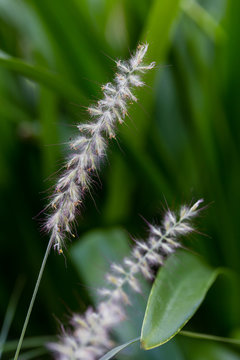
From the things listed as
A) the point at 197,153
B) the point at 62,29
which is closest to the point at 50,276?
the point at 197,153

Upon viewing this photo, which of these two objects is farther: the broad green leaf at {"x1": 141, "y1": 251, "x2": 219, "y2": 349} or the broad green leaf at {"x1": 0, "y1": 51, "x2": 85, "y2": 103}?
the broad green leaf at {"x1": 0, "y1": 51, "x2": 85, "y2": 103}

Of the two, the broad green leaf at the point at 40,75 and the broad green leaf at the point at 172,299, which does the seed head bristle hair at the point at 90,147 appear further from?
the broad green leaf at the point at 40,75

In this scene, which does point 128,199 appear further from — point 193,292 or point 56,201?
point 56,201

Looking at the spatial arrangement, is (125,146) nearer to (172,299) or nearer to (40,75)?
(40,75)

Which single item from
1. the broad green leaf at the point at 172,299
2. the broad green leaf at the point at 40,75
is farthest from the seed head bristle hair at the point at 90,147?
the broad green leaf at the point at 40,75

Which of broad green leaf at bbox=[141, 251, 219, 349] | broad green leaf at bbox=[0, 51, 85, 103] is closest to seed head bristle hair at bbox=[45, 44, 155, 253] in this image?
broad green leaf at bbox=[141, 251, 219, 349]

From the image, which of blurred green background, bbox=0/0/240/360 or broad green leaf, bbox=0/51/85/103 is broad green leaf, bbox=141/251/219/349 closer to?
blurred green background, bbox=0/0/240/360
